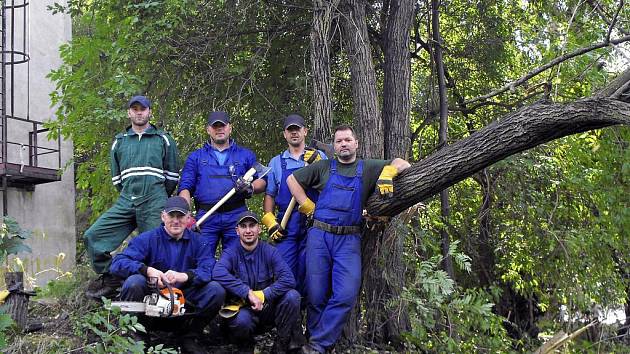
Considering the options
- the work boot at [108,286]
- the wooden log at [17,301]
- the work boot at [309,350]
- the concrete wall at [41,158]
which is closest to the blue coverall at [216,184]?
the work boot at [108,286]

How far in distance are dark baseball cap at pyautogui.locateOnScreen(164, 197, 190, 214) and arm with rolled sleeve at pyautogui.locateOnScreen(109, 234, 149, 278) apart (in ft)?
0.97

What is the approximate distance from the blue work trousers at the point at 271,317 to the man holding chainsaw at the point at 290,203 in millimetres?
464

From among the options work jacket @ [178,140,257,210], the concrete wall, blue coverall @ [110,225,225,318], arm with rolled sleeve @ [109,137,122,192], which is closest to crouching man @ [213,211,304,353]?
blue coverall @ [110,225,225,318]

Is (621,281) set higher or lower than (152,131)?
lower

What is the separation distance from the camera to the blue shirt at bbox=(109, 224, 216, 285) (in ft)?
20.5

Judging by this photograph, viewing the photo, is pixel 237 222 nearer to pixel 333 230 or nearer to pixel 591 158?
pixel 333 230

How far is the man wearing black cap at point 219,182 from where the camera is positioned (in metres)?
7.02

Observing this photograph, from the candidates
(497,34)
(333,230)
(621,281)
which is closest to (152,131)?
(333,230)

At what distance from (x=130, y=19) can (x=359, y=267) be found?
13.3 ft

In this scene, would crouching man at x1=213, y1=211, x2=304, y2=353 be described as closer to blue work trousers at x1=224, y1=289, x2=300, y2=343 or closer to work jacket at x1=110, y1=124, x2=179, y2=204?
blue work trousers at x1=224, y1=289, x2=300, y2=343

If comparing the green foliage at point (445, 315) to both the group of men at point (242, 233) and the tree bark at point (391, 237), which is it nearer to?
the tree bark at point (391, 237)

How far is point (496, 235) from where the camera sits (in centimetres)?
1083

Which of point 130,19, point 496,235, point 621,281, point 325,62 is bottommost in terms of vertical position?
point 621,281

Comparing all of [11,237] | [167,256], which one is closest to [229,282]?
[167,256]
